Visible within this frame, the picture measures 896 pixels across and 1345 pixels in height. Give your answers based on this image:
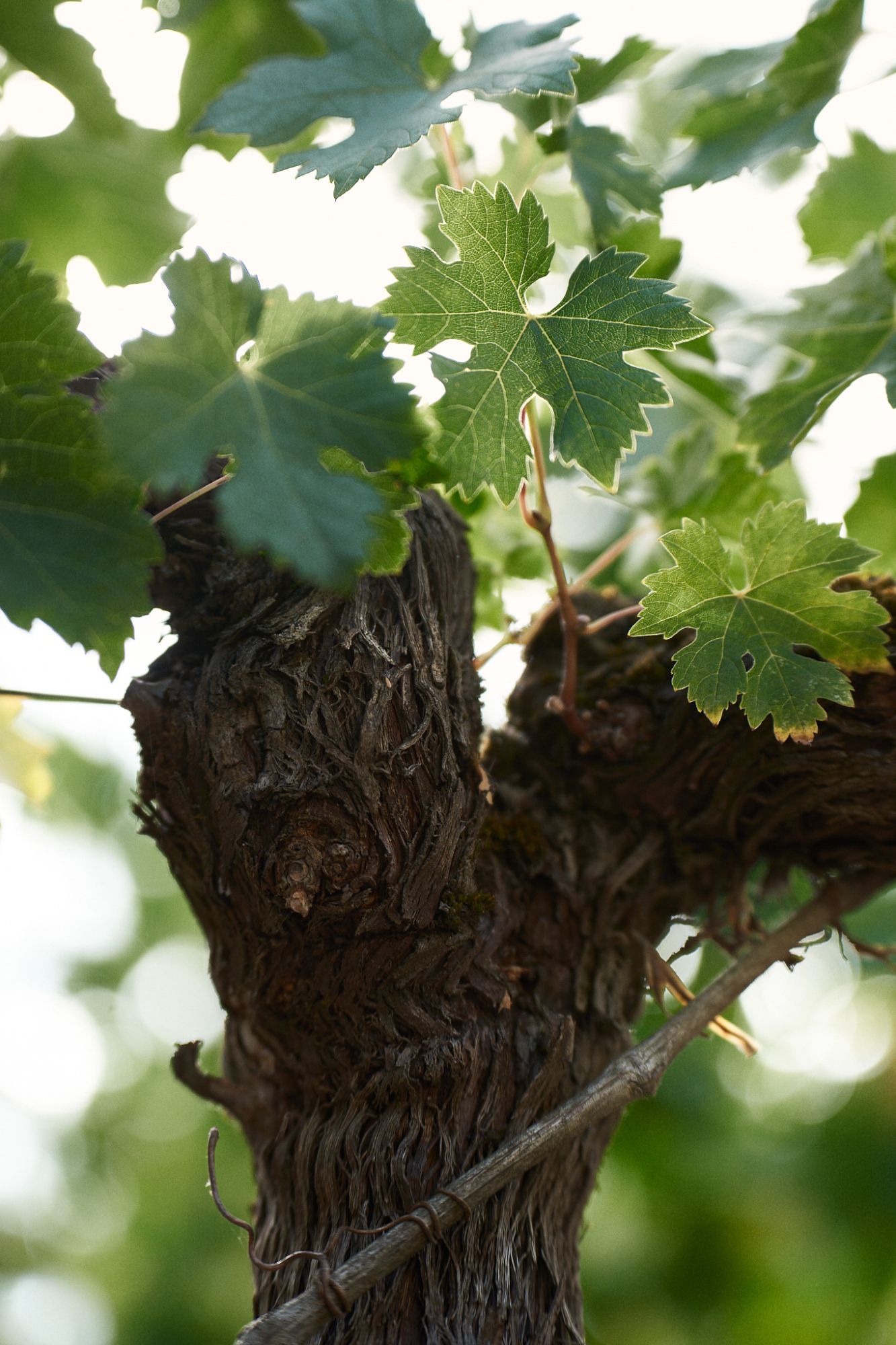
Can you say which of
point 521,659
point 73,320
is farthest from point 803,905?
point 73,320

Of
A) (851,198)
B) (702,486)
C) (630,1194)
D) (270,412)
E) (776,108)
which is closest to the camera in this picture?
(270,412)

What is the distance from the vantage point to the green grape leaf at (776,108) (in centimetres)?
106

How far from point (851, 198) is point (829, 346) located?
472 millimetres

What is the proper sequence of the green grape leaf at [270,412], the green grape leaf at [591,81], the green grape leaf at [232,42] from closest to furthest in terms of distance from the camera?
the green grape leaf at [270,412] → the green grape leaf at [591,81] → the green grape leaf at [232,42]

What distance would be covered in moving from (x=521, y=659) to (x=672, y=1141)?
143 inches

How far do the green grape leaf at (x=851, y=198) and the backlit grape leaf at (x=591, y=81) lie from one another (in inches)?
17.0

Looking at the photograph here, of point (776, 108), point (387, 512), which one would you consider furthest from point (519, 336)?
point (776, 108)

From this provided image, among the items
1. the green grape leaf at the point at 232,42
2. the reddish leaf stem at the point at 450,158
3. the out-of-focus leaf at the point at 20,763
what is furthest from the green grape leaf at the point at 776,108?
the out-of-focus leaf at the point at 20,763

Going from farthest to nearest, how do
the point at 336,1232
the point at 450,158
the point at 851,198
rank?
1. the point at 851,198
2. the point at 450,158
3. the point at 336,1232

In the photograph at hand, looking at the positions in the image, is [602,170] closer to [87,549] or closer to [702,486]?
[702,486]

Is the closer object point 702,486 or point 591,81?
point 591,81

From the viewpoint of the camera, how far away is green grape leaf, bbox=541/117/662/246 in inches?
39.8

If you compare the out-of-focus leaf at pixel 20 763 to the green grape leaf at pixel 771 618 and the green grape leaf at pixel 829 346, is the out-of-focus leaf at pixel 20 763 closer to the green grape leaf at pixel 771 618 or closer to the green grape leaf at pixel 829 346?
the green grape leaf at pixel 771 618

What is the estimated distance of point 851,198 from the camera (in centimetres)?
137
